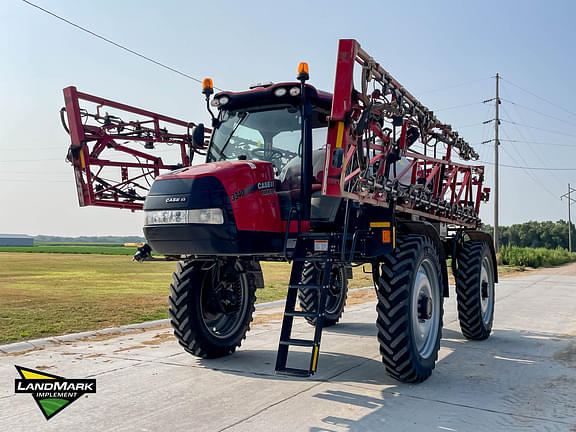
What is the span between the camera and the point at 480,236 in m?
9.71

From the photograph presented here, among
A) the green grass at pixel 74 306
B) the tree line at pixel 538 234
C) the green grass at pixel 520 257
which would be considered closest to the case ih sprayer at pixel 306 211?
the green grass at pixel 74 306

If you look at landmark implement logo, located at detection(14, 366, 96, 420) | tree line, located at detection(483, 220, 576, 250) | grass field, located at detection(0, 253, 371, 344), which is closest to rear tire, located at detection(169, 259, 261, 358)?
landmark implement logo, located at detection(14, 366, 96, 420)

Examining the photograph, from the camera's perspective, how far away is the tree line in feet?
314

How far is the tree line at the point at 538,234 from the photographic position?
95812 millimetres

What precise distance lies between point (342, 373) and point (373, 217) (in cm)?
183

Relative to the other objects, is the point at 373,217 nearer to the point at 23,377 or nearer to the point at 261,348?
the point at 261,348

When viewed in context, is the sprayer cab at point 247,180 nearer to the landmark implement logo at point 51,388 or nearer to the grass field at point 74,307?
the landmark implement logo at point 51,388

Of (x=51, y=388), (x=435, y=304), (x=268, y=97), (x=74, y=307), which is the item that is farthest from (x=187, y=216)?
(x=74, y=307)

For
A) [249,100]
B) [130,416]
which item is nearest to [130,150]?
[249,100]

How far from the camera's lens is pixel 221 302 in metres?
7.11

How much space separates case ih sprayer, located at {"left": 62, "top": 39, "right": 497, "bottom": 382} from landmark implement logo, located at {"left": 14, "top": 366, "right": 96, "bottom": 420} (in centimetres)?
155

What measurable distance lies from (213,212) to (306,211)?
121 cm

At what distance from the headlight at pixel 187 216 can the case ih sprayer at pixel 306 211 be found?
1 cm

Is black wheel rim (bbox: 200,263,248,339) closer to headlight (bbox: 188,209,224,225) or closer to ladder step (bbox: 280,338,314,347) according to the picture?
headlight (bbox: 188,209,224,225)
